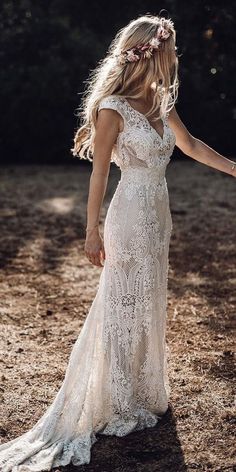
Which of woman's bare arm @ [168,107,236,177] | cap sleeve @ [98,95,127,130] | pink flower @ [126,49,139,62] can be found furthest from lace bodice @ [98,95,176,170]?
woman's bare arm @ [168,107,236,177]

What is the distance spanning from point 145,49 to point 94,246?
87cm

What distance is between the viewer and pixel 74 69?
12906 millimetres

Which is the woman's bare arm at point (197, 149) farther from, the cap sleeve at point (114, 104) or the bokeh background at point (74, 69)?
the bokeh background at point (74, 69)

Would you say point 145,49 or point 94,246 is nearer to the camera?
point 145,49

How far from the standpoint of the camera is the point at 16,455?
3408 millimetres

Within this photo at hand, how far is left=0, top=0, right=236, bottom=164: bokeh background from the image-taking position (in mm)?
12805

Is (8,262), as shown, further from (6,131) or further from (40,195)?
(6,131)

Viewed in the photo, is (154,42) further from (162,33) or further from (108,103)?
(108,103)

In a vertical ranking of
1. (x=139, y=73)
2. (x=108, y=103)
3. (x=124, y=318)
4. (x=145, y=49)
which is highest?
(x=145, y=49)

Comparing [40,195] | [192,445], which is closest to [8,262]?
[40,195]

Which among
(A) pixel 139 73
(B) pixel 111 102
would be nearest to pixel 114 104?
(B) pixel 111 102

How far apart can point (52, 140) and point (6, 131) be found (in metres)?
0.76

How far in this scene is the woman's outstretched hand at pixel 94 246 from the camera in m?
3.53

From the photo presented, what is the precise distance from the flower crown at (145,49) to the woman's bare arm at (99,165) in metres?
0.24
